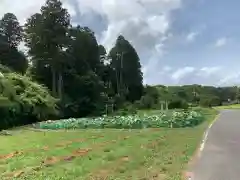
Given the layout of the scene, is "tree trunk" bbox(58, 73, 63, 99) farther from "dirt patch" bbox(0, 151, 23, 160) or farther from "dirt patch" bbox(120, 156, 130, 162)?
"dirt patch" bbox(120, 156, 130, 162)

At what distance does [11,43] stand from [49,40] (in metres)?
8.33

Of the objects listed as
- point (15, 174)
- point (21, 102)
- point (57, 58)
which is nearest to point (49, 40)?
point (57, 58)

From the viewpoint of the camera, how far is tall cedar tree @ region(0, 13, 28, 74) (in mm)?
59188

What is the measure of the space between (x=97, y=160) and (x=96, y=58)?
60.2 m

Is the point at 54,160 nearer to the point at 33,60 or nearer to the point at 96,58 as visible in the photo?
the point at 33,60

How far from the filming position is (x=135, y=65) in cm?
8869

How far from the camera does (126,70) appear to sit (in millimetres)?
87375

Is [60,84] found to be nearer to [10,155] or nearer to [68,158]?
Answer: [10,155]

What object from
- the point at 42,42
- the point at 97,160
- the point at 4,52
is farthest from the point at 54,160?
the point at 4,52

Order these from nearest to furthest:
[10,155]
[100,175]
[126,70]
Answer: [100,175], [10,155], [126,70]

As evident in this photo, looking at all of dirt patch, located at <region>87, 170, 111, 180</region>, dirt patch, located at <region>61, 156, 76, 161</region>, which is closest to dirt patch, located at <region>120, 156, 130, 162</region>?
dirt patch, located at <region>61, 156, 76, 161</region>

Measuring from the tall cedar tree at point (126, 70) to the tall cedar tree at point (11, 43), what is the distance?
25761 millimetres

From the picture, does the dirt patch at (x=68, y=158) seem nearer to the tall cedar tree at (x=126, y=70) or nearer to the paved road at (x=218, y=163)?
the paved road at (x=218, y=163)

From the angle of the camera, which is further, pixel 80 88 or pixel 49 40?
pixel 80 88
